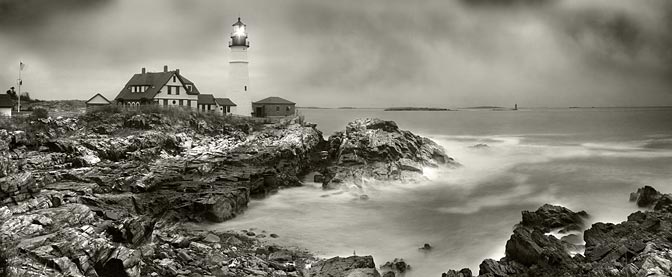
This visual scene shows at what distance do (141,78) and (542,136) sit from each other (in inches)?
1434

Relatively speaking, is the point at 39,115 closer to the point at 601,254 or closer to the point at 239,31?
the point at 239,31

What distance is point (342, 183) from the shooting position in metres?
22.5

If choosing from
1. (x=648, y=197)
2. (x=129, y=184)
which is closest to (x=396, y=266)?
(x=129, y=184)

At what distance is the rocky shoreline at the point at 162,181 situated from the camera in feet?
30.1

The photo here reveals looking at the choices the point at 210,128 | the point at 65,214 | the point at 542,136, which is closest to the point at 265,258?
the point at 65,214

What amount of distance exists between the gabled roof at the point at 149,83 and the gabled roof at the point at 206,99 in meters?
0.61

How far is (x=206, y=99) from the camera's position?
31.9 metres

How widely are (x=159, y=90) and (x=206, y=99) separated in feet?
11.7

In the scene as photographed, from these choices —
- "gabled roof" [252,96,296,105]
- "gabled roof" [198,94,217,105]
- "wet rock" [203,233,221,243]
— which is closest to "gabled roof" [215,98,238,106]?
"gabled roof" [198,94,217,105]

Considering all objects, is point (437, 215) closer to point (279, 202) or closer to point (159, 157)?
point (279, 202)

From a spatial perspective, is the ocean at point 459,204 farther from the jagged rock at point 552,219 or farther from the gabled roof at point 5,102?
the gabled roof at point 5,102

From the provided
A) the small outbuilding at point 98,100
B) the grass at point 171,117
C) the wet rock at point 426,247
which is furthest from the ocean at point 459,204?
the small outbuilding at point 98,100

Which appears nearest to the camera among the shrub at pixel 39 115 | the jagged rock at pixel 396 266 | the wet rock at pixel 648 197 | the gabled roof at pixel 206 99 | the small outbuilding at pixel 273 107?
the jagged rock at pixel 396 266

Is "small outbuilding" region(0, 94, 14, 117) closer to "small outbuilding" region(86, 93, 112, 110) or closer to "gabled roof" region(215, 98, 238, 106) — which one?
"small outbuilding" region(86, 93, 112, 110)
